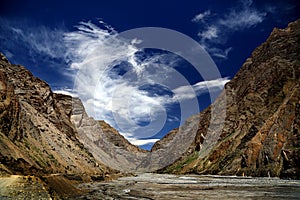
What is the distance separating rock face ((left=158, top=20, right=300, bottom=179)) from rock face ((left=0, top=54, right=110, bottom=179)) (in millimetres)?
43009

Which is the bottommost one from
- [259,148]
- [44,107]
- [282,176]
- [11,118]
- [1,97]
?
[282,176]

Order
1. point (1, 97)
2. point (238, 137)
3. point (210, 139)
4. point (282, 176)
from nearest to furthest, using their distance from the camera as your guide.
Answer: point (1, 97) < point (282, 176) < point (238, 137) < point (210, 139)

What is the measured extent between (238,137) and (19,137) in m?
77.7

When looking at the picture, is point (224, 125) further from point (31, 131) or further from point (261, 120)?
point (31, 131)

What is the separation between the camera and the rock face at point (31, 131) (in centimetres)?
3875

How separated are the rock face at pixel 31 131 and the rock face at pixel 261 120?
43.0 meters

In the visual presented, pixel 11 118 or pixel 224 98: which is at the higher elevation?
pixel 224 98

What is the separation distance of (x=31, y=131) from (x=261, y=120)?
71045mm

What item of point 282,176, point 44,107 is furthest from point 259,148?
point 44,107

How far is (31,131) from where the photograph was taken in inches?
2436

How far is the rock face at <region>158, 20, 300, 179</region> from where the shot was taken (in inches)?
2434

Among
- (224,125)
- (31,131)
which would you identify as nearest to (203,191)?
(31,131)

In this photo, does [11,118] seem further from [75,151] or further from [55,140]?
[75,151]

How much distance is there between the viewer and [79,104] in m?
165
